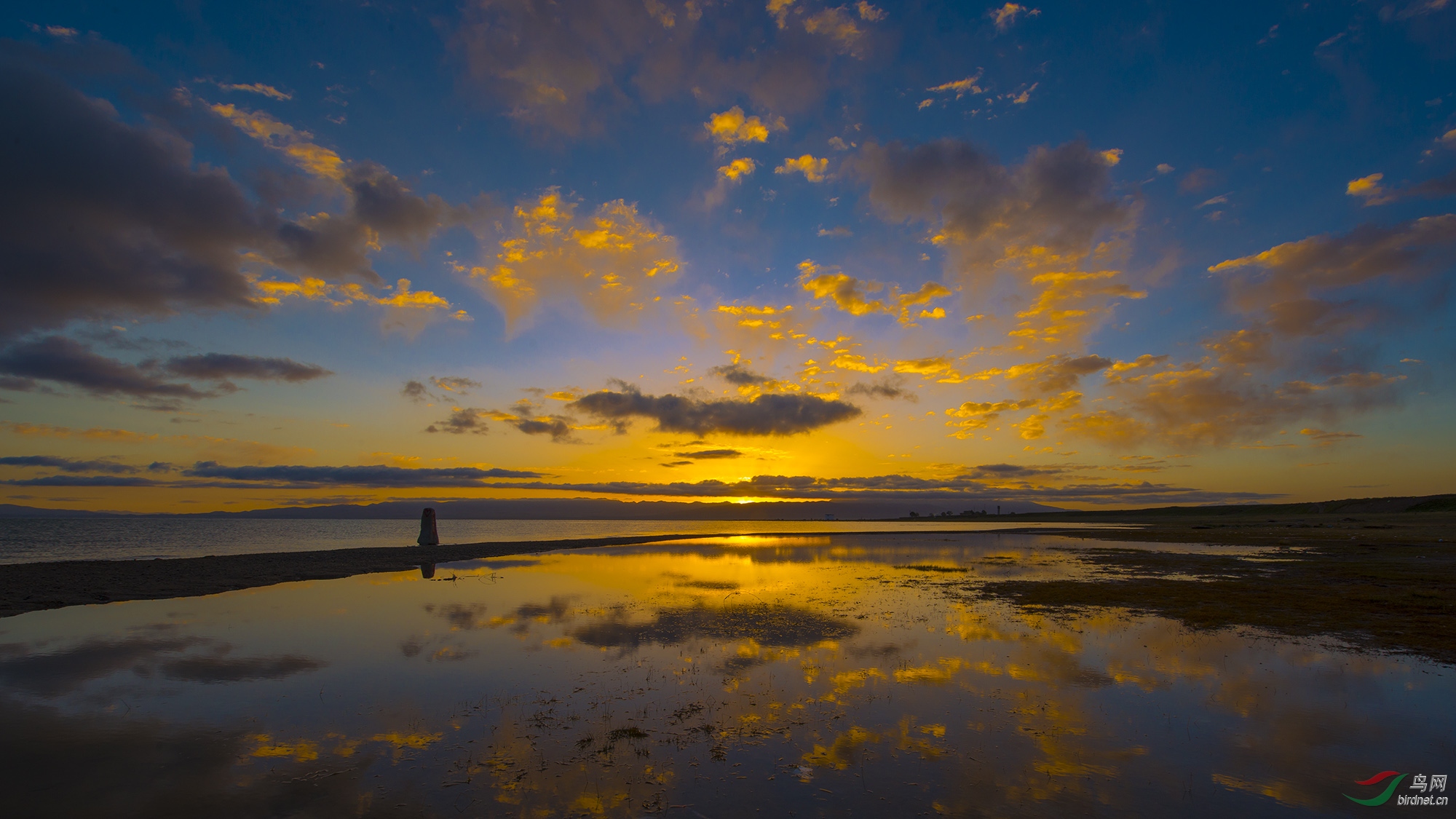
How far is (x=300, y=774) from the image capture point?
9.01 meters

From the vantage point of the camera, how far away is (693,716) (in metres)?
11.5

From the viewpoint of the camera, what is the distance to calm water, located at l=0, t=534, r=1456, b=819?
27.4 ft

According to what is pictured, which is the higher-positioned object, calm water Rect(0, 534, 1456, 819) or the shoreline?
calm water Rect(0, 534, 1456, 819)

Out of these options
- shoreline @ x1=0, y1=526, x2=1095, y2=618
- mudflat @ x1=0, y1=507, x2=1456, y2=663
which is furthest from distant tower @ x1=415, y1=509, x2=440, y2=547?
shoreline @ x1=0, y1=526, x2=1095, y2=618

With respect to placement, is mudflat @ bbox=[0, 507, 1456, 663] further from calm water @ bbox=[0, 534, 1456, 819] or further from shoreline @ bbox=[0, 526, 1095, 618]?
calm water @ bbox=[0, 534, 1456, 819]

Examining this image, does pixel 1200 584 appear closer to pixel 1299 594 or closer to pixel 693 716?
pixel 1299 594

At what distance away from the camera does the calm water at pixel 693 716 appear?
835 cm

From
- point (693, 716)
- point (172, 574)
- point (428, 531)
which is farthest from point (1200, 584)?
point (428, 531)

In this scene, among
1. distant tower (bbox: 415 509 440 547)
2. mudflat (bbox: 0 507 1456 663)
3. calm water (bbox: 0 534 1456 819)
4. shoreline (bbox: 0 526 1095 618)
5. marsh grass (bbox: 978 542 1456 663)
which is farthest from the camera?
distant tower (bbox: 415 509 440 547)
